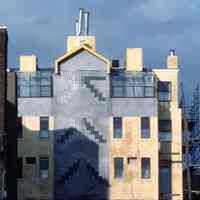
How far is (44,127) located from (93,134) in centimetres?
486

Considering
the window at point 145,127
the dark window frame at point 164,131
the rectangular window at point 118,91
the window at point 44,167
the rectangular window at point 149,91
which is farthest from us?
the dark window frame at point 164,131

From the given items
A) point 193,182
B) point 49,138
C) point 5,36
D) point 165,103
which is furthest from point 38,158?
point 5,36

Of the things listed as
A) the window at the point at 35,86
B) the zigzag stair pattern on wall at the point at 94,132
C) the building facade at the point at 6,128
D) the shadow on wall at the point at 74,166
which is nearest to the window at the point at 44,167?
the shadow on wall at the point at 74,166

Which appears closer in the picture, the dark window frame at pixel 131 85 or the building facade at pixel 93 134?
the building facade at pixel 93 134

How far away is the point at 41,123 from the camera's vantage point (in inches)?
3725

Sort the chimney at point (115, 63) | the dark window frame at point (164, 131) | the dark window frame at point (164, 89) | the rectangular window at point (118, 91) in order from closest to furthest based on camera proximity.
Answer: the rectangular window at point (118, 91)
the dark window frame at point (164, 131)
the dark window frame at point (164, 89)
the chimney at point (115, 63)

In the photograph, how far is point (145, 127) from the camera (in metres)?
93.8

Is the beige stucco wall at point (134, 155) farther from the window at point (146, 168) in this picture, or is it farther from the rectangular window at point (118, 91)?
the rectangular window at point (118, 91)

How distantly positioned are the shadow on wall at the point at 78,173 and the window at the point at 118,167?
4.02 ft

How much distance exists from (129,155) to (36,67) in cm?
1331

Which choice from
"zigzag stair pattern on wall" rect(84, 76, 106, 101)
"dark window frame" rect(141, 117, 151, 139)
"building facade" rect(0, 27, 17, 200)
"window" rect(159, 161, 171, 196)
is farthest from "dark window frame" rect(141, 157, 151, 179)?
"building facade" rect(0, 27, 17, 200)

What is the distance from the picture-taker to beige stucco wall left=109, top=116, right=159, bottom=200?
92.5 m

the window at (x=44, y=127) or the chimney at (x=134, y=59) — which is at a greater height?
the chimney at (x=134, y=59)

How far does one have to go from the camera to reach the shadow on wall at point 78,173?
92.8m
